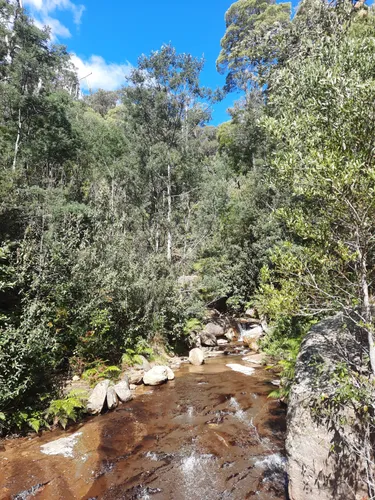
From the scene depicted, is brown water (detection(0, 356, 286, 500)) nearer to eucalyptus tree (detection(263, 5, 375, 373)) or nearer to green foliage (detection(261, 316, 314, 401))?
green foliage (detection(261, 316, 314, 401))

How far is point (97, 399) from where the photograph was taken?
27.7 feet

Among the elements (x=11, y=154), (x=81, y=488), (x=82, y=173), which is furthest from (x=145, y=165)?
(x=81, y=488)

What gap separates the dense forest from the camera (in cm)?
433

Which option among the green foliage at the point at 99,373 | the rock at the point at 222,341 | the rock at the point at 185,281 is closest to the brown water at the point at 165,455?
the green foliage at the point at 99,373

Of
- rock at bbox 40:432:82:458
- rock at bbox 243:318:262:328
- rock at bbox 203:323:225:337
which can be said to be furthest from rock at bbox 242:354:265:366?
rock at bbox 40:432:82:458

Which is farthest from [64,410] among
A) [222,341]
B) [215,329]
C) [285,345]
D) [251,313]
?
[251,313]

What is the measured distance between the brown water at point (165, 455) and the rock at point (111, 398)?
0.22 m

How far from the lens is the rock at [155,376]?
35.0 feet

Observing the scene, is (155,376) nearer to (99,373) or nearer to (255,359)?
(99,373)

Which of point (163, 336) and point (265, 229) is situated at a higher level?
point (265, 229)

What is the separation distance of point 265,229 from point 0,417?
1599 centimetres

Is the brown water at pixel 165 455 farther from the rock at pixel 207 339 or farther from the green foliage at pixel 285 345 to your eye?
the rock at pixel 207 339

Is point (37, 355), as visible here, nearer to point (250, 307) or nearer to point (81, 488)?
point (81, 488)

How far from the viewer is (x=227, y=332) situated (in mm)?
18453
